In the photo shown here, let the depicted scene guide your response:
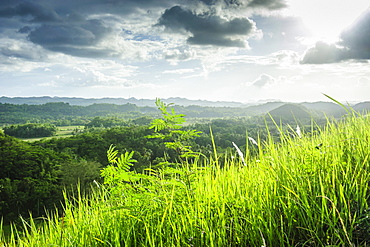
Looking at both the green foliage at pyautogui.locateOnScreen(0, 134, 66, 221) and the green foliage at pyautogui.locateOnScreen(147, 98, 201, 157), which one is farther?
the green foliage at pyautogui.locateOnScreen(0, 134, 66, 221)

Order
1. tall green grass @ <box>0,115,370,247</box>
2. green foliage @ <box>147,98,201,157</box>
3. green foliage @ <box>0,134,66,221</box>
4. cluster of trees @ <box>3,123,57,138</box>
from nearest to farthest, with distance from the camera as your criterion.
A: tall green grass @ <box>0,115,370,247</box> < green foliage @ <box>147,98,201,157</box> < green foliage @ <box>0,134,66,221</box> < cluster of trees @ <box>3,123,57,138</box>

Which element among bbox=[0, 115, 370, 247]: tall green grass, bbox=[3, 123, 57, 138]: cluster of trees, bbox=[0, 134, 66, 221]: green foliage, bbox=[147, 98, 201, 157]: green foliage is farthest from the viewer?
bbox=[3, 123, 57, 138]: cluster of trees

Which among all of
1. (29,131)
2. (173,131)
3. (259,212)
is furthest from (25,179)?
(29,131)

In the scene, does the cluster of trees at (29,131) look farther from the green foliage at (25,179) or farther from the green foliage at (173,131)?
the green foliage at (173,131)

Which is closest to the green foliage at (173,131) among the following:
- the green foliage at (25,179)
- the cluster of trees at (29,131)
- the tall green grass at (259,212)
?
the tall green grass at (259,212)

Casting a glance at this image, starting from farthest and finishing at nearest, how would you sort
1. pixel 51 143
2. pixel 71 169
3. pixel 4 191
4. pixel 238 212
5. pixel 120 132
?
1. pixel 120 132
2. pixel 51 143
3. pixel 71 169
4. pixel 4 191
5. pixel 238 212

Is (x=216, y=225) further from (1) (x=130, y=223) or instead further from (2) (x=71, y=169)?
(2) (x=71, y=169)

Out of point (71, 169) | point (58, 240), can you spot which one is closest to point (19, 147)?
point (71, 169)

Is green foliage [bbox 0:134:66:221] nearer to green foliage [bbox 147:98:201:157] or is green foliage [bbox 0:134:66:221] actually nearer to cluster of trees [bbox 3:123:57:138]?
green foliage [bbox 147:98:201:157]

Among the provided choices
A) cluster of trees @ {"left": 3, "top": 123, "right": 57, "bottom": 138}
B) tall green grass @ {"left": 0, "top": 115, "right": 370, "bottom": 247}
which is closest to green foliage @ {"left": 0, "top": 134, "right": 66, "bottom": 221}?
tall green grass @ {"left": 0, "top": 115, "right": 370, "bottom": 247}

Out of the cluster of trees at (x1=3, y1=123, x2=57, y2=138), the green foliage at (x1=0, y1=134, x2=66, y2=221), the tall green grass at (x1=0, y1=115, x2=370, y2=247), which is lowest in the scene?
the green foliage at (x1=0, y1=134, x2=66, y2=221)

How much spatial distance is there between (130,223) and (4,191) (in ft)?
200

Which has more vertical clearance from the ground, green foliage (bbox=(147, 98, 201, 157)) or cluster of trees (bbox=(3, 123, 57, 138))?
green foliage (bbox=(147, 98, 201, 157))

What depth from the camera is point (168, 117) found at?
2340 mm
